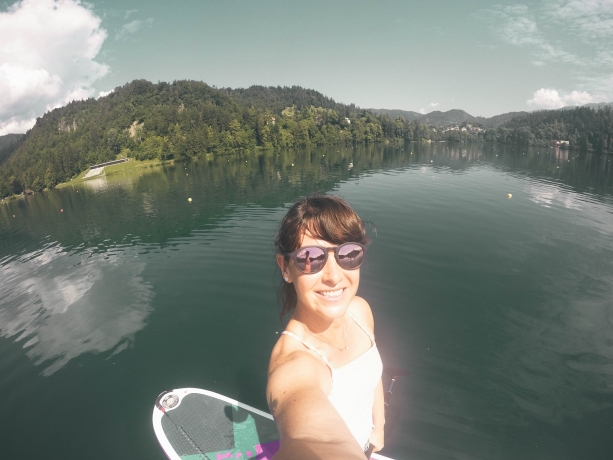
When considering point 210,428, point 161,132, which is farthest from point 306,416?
point 161,132

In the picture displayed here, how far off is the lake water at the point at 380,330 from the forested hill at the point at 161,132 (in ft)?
248

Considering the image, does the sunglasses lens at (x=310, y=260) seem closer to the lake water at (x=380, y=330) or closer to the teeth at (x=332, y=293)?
the teeth at (x=332, y=293)

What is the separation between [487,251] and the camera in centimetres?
1784

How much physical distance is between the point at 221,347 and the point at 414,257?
38.3ft

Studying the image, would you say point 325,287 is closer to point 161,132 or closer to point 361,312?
point 361,312

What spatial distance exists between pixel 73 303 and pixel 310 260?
16.6m

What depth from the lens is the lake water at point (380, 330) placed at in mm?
7680

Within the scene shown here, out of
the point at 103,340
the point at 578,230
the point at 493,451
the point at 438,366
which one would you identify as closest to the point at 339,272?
the point at 493,451

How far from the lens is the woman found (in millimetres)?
2453

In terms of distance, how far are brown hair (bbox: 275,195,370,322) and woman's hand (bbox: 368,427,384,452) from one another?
2.83 metres

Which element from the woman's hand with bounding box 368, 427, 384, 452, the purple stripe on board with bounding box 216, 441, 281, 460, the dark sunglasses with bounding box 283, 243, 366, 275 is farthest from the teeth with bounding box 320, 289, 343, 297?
the purple stripe on board with bounding box 216, 441, 281, 460

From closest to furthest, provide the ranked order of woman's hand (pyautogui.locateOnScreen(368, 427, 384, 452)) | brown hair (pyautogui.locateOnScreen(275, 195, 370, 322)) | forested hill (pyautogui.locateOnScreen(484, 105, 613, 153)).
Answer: brown hair (pyautogui.locateOnScreen(275, 195, 370, 322)) < woman's hand (pyautogui.locateOnScreen(368, 427, 384, 452)) < forested hill (pyautogui.locateOnScreen(484, 105, 613, 153))

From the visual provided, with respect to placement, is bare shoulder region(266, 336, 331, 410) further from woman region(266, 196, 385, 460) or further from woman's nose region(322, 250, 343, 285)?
woman's nose region(322, 250, 343, 285)

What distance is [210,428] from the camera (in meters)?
5.85
